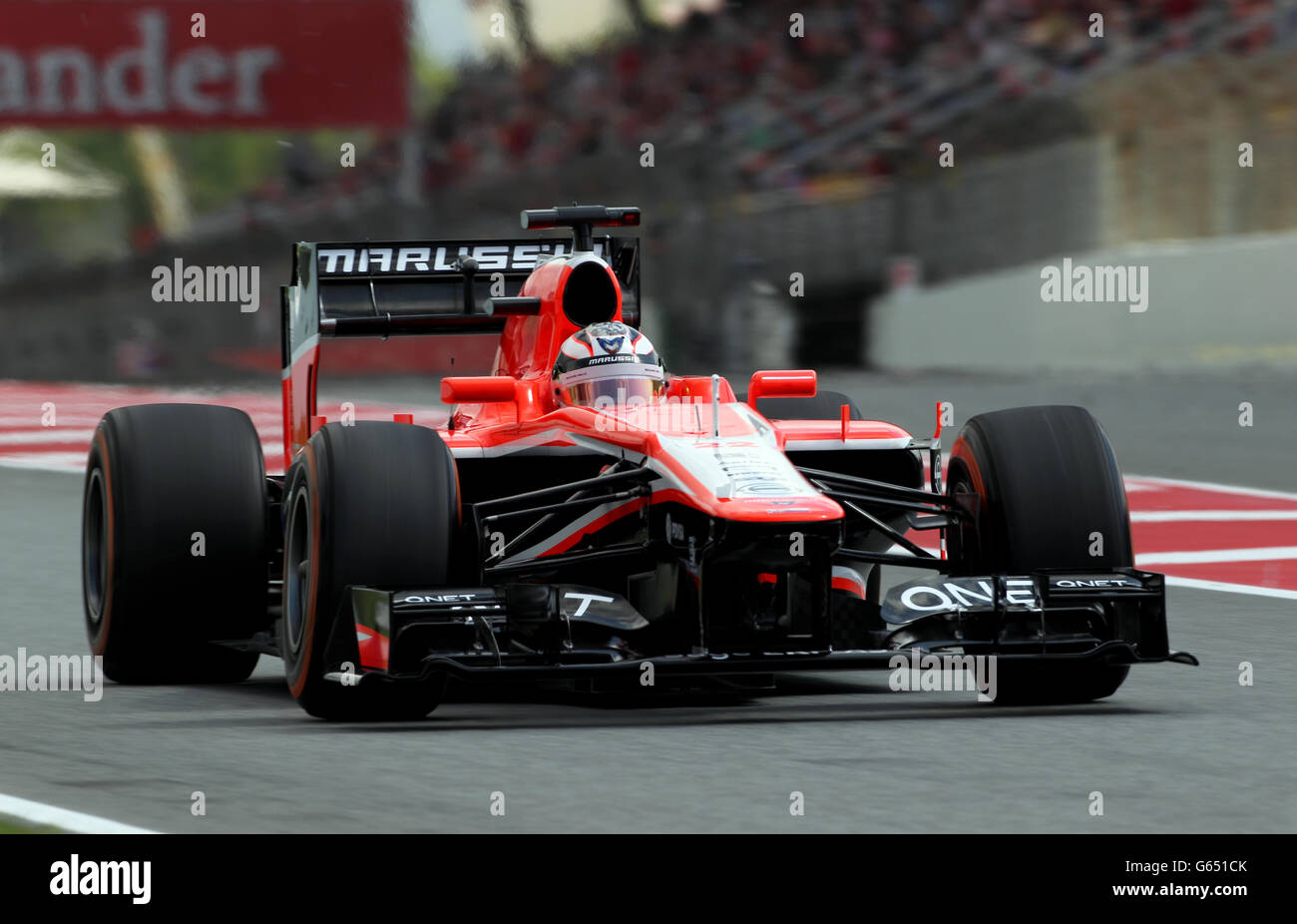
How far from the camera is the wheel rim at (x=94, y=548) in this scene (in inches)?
348

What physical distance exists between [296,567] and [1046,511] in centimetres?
233

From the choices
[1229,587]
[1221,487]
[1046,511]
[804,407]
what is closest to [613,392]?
[1046,511]

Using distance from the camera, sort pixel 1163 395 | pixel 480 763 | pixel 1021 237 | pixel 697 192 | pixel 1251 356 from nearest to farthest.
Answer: pixel 480 763 → pixel 1163 395 → pixel 1251 356 → pixel 1021 237 → pixel 697 192

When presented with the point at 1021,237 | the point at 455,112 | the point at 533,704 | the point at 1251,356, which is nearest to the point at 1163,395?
the point at 1251,356

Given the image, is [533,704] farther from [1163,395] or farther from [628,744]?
[1163,395]

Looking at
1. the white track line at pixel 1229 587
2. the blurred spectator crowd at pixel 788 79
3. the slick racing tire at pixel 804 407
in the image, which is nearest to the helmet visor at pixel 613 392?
the slick racing tire at pixel 804 407

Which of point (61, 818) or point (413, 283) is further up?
point (413, 283)

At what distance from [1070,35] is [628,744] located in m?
19.6

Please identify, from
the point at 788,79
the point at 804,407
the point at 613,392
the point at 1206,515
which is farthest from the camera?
the point at 788,79

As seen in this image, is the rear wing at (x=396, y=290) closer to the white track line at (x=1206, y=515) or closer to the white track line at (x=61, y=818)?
the white track line at (x=61, y=818)

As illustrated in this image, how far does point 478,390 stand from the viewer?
8367mm

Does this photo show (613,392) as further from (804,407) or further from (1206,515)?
(1206,515)

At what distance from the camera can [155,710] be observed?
25.5 ft
